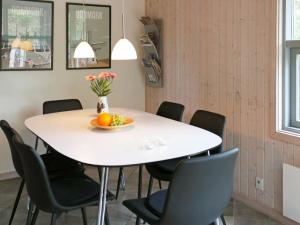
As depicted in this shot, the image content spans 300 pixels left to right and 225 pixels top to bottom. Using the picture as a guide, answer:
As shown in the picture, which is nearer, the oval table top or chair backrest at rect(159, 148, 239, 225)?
chair backrest at rect(159, 148, 239, 225)

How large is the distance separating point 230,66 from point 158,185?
1463 mm

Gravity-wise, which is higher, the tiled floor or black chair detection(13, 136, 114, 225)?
black chair detection(13, 136, 114, 225)

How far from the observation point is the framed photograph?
14.7 ft

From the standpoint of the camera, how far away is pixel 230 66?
3.54 meters

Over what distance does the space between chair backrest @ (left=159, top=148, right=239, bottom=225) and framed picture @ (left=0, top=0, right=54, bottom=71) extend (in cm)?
295

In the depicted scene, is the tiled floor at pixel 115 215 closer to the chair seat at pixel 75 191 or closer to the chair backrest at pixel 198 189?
the chair seat at pixel 75 191

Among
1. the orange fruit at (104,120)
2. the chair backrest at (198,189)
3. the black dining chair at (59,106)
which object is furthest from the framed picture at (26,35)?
the chair backrest at (198,189)

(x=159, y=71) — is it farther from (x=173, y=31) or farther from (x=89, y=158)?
(x=89, y=158)

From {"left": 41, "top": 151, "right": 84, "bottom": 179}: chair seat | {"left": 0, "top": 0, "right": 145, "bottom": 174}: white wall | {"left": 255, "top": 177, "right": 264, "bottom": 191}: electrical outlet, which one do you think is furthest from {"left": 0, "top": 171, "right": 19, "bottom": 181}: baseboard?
{"left": 255, "top": 177, "right": 264, "bottom": 191}: electrical outlet

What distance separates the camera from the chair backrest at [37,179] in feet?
6.84

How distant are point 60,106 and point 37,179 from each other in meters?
1.94

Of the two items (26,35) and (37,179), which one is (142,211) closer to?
(37,179)

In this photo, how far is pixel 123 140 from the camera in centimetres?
255

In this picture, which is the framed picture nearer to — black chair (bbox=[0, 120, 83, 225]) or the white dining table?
the white dining table
